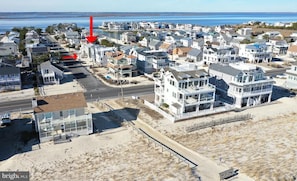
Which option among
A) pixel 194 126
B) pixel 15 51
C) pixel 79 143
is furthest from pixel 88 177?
pixel 15 51

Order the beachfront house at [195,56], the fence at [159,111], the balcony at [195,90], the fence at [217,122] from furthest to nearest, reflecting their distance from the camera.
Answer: the beachfront house at [195,56]
the balcony at [195,90]
the fence at [159,111]
the fence at [217,122]

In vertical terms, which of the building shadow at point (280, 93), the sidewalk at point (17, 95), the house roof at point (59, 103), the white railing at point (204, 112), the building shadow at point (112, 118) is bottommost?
the building shadow at point (112, 118)

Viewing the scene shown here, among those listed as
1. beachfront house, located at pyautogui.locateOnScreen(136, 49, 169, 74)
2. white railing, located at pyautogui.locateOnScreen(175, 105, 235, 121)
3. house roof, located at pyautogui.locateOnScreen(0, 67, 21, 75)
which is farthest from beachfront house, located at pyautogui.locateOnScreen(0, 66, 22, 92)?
white railing, located at pyautogui.locateOnScreen(175, 105, 235, 121)

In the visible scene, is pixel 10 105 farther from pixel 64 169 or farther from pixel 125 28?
pixel 125 28

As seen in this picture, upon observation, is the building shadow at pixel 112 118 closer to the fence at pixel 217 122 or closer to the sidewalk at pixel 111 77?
the fence at pixel 217 122

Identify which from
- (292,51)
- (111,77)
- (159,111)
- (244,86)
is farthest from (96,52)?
(292,51)

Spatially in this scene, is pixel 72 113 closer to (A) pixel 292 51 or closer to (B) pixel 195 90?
(B) pixel 195 90

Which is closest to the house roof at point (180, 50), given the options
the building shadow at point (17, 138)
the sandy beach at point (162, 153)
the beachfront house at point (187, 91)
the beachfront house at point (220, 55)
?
the beachfront house at point (220, 55)

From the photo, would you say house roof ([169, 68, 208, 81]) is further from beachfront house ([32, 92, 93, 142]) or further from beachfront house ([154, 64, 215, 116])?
beachfront house ([32, 92, 93, 142])
